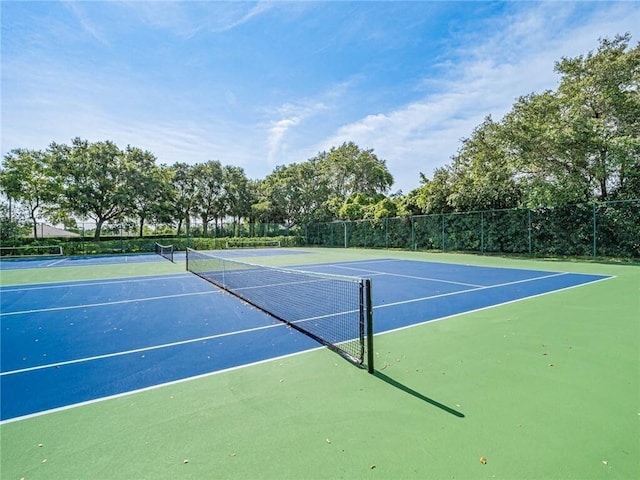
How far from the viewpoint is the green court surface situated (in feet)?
7.14

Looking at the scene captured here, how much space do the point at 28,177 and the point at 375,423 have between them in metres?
31.4

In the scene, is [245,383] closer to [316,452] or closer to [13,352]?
[316,452]

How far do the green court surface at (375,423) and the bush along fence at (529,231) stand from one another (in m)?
13.3

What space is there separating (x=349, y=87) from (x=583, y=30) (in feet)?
30.3

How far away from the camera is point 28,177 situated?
24.5 meters

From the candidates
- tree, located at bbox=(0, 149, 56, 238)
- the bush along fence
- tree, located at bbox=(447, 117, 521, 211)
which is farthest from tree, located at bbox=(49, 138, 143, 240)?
tree, located at bbox=(447, 117, 521, 211)

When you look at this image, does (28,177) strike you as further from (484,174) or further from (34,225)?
(484,174)

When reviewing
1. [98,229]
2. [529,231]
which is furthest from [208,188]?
[529,231]

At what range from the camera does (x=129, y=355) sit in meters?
4.37

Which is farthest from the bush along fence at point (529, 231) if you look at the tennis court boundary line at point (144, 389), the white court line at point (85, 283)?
the tennis court boundary line at point (144, 389)

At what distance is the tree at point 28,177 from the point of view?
2402 centimetres

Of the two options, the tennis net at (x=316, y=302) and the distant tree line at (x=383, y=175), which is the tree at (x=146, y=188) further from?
the tennis net at (x=316, y=302)

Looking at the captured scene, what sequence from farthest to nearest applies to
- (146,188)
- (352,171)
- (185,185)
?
(352,171)
(185,185)
(146,188)

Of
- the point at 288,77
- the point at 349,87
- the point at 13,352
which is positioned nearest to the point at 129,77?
the point at 288,77
